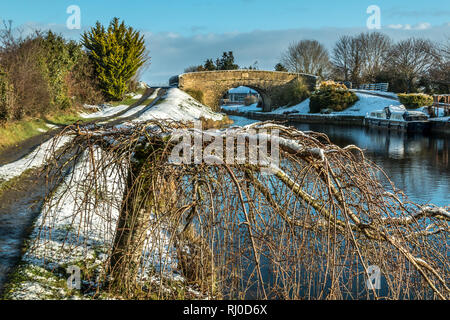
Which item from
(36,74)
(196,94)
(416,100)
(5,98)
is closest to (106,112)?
(36,74)

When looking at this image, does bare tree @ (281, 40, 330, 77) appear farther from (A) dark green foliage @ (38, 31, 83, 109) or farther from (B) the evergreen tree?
(A) dark green foliage @ (38, 31, 83, 109)

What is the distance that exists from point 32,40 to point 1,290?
16.2 meters

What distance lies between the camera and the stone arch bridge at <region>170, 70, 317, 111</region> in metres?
40.2

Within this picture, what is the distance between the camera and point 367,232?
394 centimetres

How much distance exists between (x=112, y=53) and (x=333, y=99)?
1909 centimetres

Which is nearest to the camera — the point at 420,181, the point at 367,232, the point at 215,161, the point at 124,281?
the point at 215,161

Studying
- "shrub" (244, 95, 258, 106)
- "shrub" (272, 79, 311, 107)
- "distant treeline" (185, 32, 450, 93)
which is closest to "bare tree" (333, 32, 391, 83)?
"distant treeline" (185, 32, 450, 93)

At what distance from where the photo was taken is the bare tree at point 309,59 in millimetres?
51844

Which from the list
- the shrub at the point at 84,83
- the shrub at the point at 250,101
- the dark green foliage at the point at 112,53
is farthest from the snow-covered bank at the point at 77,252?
the shrub at the point at 250,101

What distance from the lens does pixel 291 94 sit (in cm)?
4406

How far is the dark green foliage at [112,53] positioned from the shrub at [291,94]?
19.9m

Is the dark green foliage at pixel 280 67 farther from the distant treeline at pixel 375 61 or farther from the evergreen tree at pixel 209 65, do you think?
the evergreen tree at pixel 209 65
